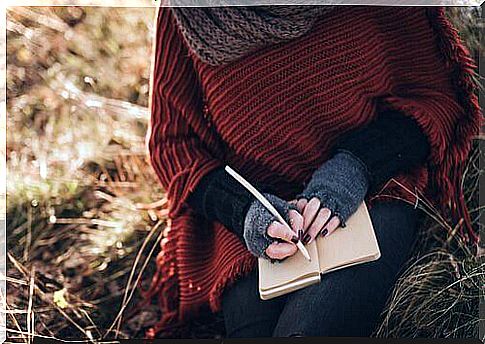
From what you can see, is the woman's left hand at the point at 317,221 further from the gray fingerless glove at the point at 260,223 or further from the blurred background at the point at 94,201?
the blurred background at the point at 94,201

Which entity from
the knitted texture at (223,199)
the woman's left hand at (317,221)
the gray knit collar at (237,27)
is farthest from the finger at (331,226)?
the gray knit collar at (237,27)

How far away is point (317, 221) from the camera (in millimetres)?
1417

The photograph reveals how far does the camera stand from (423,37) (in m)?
1.48

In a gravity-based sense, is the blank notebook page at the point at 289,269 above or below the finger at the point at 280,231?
below

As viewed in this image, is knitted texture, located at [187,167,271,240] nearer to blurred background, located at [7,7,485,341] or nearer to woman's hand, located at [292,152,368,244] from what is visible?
woman's hand, located at [292,152,368,244]

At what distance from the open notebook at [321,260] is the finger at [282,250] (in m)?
0.02


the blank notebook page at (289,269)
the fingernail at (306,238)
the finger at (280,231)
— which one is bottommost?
the blank notebook page at (289,269)

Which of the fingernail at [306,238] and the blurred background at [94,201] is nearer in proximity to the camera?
the fingernail at [306,238]

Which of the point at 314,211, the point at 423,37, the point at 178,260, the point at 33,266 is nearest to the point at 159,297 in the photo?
the point at 178,260

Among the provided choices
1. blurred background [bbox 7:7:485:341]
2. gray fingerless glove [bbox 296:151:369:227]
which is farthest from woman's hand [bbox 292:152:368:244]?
blurred background [bbox 7:7:485:341]

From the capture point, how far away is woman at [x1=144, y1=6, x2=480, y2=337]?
55.8 inches

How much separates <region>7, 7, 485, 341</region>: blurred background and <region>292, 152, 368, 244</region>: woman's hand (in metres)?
0.19

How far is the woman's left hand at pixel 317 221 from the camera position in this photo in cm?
142

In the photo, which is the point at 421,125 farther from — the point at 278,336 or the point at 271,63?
the point at 278,336
